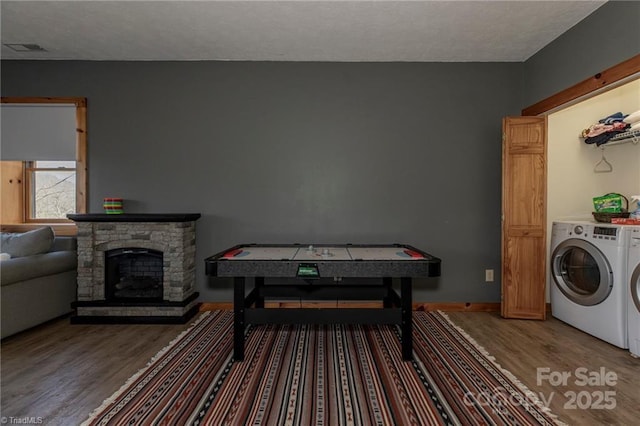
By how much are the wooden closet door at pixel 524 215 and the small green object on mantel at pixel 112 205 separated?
13.7 ft

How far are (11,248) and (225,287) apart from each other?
81.9 inches

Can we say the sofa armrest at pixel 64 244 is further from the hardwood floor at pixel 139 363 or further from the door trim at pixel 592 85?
the door trim at pixel 592 85

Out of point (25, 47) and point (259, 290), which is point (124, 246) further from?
point (25, 47)

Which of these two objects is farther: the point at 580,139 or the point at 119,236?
the point at 580,139

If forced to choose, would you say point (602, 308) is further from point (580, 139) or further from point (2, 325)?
point (2, 325)

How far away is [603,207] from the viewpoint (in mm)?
3051

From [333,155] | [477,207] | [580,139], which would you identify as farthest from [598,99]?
[333,155]

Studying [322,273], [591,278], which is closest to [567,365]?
[591,278]

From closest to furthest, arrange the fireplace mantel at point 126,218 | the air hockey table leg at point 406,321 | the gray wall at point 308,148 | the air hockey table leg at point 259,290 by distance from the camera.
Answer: the air hockey table leg at point 406,321, the air hockey table leg at point 259,290, the fireplace mantel at point 126,218, the gray wall at point 308,148

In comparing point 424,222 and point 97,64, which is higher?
point 97,64

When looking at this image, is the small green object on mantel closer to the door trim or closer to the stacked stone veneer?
the stacked stone veneer

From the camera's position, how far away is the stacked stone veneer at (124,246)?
328 centimetres

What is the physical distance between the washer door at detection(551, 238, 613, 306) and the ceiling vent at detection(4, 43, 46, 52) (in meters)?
5.81

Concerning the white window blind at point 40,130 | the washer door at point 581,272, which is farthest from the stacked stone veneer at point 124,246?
the washer door at point 581,272
